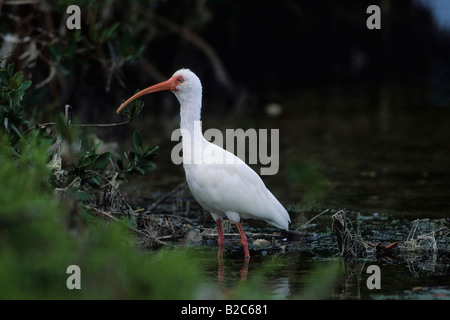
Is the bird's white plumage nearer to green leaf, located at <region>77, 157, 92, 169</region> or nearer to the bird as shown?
the bird

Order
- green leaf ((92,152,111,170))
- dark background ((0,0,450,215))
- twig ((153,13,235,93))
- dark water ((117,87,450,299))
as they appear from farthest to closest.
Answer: twig ((153,13,235,93)), dark background ((0,0,450,215)), green leaf ((92,152,111,170)), dark water ((117,87,450,299))

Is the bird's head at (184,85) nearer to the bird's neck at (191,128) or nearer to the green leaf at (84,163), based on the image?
the bird's neck at (191,128)

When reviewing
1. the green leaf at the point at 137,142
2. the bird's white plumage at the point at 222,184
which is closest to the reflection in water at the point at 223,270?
the bird's white plumage at the point at 222,184

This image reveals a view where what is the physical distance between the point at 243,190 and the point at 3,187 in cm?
274

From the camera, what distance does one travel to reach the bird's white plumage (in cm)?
661

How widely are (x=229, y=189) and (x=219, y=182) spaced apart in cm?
11

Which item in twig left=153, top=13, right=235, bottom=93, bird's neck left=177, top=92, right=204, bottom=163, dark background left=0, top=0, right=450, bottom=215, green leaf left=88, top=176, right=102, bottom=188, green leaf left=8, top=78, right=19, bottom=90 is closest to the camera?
green leaf left=8, top=78, right=19, bottom=90

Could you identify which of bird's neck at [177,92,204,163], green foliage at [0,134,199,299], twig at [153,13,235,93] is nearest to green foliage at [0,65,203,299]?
green foliage at [0,134,199,299]

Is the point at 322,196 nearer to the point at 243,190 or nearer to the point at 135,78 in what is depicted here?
the point at 243,190

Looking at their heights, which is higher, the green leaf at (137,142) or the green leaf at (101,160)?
the green leaf at (137,142)

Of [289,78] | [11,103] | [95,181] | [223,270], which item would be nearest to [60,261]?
[223,270]

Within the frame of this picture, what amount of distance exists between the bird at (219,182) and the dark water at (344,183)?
0.31m

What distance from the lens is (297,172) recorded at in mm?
8469

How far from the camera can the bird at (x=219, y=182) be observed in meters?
6.61
